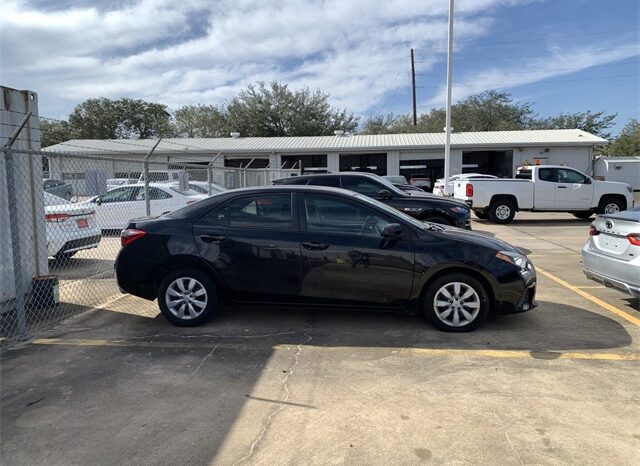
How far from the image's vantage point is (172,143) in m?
34.7

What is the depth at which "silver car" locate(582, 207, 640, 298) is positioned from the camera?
5.52 m

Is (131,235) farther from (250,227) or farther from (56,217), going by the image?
(56,217)

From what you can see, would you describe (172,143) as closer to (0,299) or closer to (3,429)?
(0,299)

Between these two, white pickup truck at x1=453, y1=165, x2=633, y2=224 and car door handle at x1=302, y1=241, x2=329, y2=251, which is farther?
white pickup truck at x1=453, y1=165, x2=633, y2=224

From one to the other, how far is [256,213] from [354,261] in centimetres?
123

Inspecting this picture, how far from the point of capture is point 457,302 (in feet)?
17.2

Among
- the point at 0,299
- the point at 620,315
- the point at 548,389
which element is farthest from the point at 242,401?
the point at 620,315

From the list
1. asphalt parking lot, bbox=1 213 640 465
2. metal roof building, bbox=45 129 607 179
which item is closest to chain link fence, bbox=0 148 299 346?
asphalt parking lot, bbox=1 213 640 465

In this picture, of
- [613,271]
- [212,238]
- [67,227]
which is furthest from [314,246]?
[67,227]

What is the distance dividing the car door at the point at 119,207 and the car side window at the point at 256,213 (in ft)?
25.4

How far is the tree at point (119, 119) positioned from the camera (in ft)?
176

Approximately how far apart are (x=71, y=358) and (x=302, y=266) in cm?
242

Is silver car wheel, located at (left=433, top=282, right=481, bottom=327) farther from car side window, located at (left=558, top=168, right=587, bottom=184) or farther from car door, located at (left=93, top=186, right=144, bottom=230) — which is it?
car side window, located at (left=558, top=168, right=587, bottom=184)

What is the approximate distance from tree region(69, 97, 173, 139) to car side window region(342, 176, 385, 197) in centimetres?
4583
